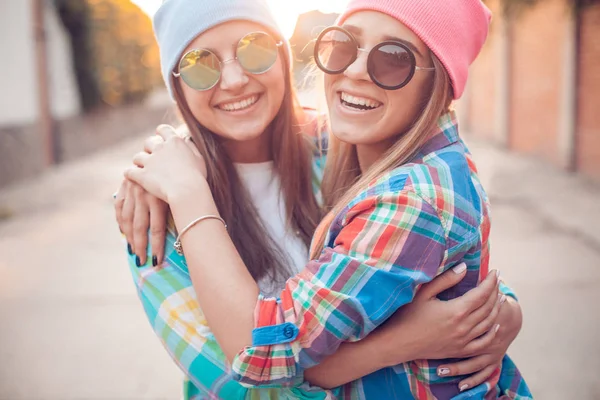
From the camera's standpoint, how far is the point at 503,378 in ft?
5.79

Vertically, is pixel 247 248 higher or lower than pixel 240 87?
lower

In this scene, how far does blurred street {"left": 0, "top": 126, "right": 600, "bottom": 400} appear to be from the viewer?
11.6ft

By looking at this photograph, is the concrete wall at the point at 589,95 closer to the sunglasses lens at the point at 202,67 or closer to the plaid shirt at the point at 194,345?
the sunglasses lens at the point at 202,67

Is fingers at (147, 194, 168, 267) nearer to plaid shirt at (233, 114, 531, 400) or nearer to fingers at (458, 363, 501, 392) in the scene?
plaid shirt at (233, 114, 531, 400)

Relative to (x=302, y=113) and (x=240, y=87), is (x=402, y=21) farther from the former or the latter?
(x=302, y=113)

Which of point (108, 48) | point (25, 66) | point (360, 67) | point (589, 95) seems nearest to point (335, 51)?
point (360, 67)

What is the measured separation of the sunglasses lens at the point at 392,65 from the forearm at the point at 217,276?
585 mm

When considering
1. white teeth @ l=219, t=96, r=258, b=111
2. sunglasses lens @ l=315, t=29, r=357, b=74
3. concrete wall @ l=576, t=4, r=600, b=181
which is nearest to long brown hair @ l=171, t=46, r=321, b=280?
white teeth @ l=219, t=96, r=258, b=111

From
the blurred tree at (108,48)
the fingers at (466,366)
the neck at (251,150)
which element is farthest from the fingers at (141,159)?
the blurred tree at (108,48)

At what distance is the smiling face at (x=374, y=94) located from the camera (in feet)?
5.05

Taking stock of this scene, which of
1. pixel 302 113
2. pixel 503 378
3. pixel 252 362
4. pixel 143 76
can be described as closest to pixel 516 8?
pixel 302 113

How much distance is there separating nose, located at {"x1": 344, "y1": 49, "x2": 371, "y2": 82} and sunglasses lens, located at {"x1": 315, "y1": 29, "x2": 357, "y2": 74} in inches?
0.7

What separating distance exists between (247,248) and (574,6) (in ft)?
27.0

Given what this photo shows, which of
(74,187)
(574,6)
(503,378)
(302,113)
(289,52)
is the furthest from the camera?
(74,187)
